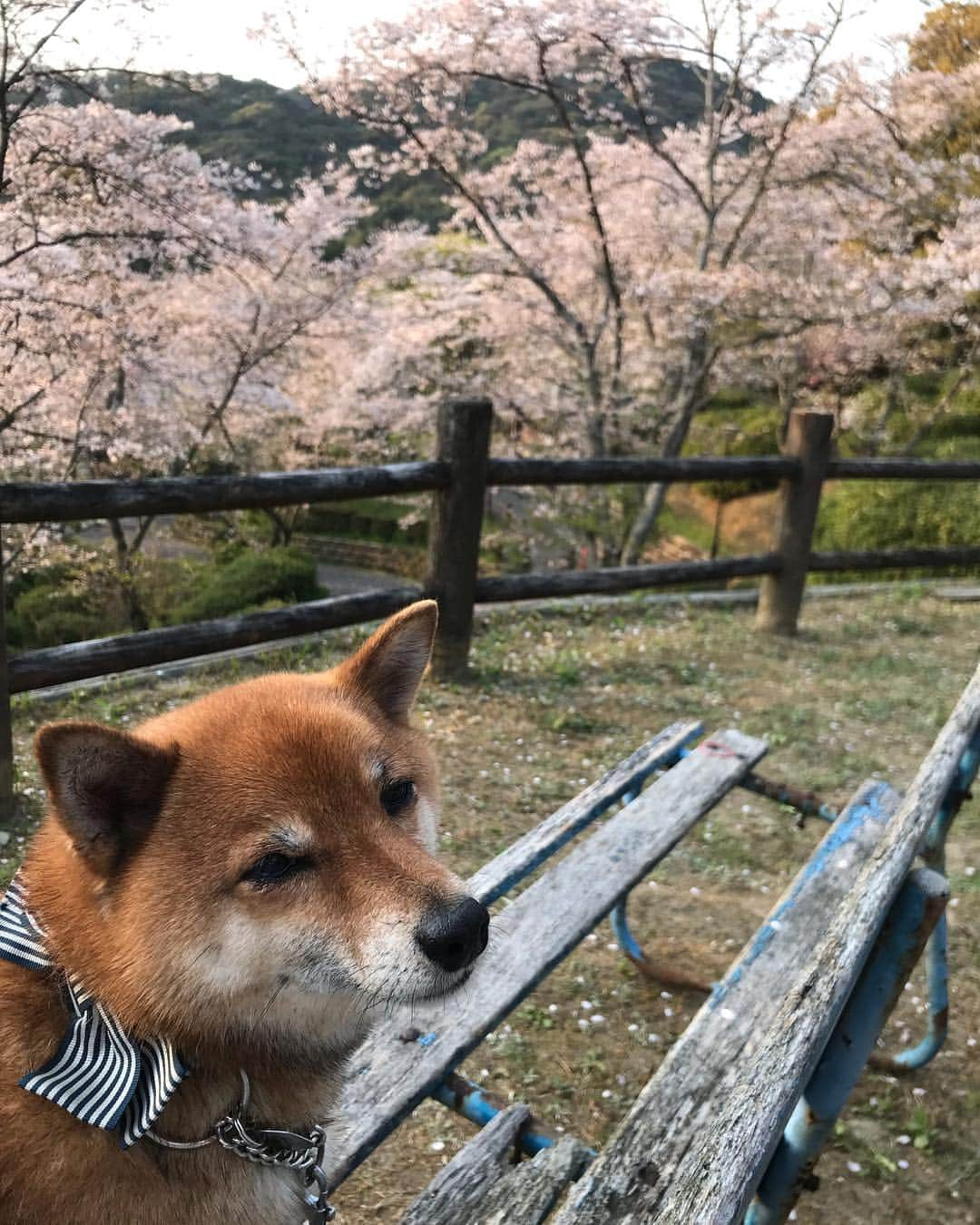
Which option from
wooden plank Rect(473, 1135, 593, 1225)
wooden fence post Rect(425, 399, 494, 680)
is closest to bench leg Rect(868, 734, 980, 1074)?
wooden plank Rect(473, 1135, 593, 1225)

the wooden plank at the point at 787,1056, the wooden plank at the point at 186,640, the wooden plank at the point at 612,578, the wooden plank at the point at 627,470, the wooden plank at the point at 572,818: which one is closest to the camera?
the wooden plank at the point at 787,1056

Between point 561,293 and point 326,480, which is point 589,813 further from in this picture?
point 561,293

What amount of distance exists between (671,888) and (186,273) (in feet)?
32.4

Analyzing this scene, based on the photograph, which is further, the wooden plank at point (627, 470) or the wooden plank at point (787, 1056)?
the wooden plank at point (627, 470)

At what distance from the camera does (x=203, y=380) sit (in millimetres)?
11672

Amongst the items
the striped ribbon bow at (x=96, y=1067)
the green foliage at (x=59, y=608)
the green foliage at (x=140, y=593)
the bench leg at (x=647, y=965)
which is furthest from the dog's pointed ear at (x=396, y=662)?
the green foliage at (x=59, y=608)

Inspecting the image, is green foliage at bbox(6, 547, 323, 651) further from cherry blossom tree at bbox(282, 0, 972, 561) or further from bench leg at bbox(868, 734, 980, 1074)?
bench leg at bbox(868, 734, 980, 1074)

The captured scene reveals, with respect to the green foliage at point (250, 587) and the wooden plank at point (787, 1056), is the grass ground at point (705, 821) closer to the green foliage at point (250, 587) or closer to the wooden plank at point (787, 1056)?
the wooden plank at point (787, 1056)

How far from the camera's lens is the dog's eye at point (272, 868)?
134 centimetres

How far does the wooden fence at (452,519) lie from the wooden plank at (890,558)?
Answer: 0.05 ft

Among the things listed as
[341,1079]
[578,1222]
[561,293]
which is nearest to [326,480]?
[341,1079]

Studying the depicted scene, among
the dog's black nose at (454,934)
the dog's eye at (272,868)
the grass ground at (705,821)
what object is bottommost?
the grass ground at (705,821)

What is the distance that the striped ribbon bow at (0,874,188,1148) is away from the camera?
1.17 m

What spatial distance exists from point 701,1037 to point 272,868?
1.18m
